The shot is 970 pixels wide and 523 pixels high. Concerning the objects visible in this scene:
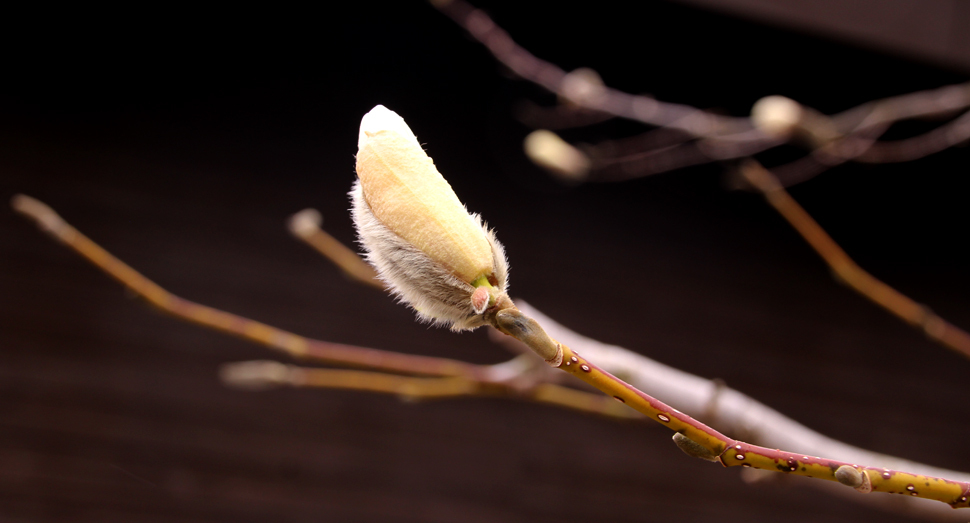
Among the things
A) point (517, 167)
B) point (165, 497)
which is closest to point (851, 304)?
point (517, 167)

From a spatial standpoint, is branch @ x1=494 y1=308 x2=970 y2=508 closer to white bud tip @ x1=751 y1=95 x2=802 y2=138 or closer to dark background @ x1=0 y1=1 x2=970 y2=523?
white bud tip @ x1=751 y1=95 x2=802 y2=138

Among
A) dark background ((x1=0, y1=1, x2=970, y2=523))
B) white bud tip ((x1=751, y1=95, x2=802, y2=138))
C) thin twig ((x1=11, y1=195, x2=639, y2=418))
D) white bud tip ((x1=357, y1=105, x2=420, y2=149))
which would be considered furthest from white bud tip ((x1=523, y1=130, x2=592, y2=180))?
dark background ((x1=0, y1=1, x2=970, y2=523))

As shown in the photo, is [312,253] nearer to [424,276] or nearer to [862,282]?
[862,282]

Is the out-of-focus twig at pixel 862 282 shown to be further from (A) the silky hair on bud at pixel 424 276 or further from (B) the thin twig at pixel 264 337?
(A) the silky hair on bud at pixel 424 276

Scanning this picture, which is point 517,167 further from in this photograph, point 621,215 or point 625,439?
point 625,439

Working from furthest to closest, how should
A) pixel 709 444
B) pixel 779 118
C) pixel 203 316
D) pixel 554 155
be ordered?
pixel 554 155, pixel 779 118, pixel 203 316, pixel 709 444

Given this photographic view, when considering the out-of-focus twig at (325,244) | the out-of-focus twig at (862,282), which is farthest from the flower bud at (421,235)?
the out-of-focus twig at (862,282)

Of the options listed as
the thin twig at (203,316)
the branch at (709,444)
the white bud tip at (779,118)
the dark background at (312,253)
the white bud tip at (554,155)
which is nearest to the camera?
the branch at (709,444)

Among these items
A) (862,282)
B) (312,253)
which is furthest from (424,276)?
(312,253)
